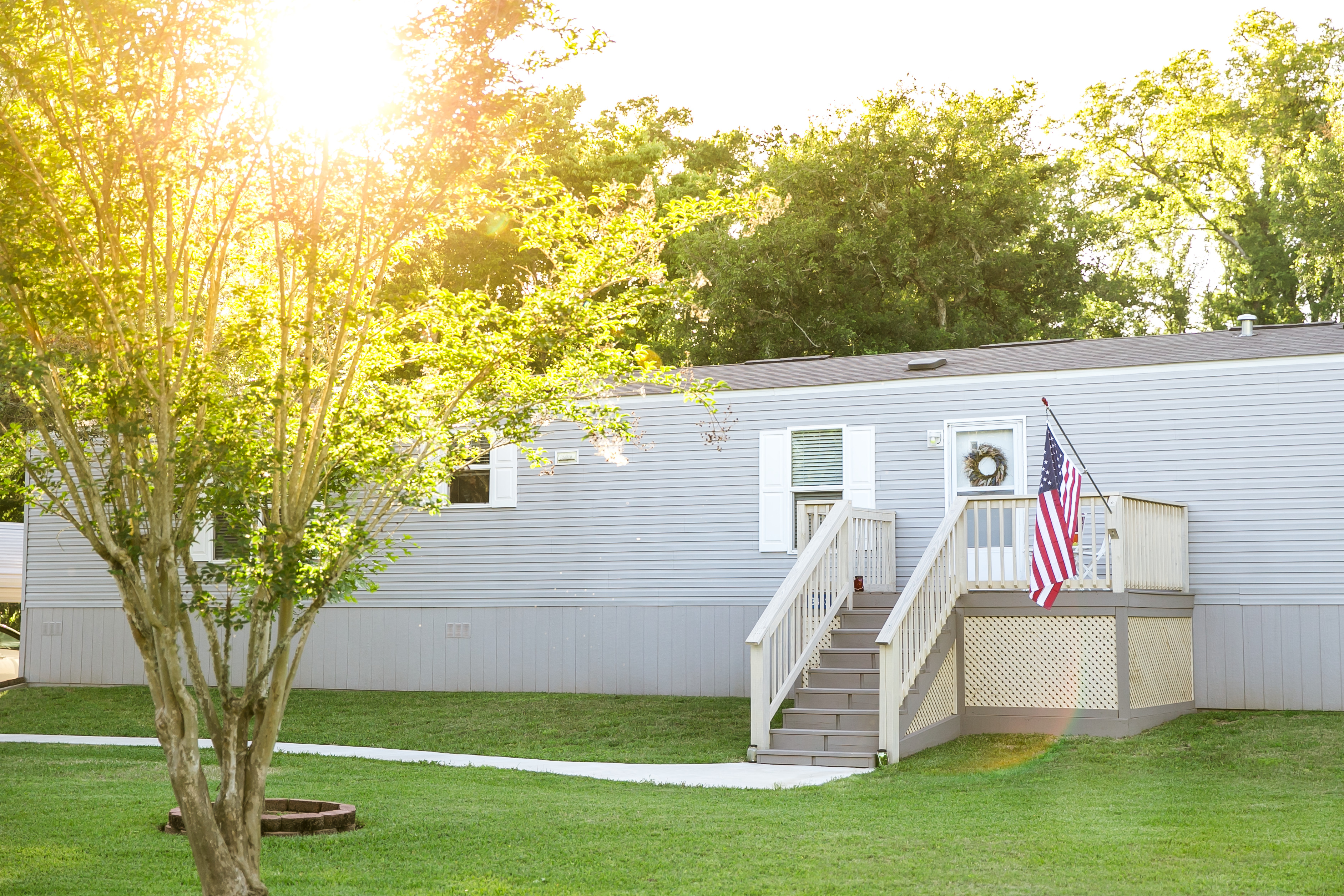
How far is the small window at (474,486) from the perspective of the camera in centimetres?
1550

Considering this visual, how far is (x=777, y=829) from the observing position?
730cm

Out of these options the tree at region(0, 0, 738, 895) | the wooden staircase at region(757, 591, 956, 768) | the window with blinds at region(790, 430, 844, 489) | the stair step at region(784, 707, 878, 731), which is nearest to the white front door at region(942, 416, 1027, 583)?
the window with blinds at region(790, 430, 844, 489)

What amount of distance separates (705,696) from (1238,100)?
21528 mm

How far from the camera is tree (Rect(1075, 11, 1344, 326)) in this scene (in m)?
26.9

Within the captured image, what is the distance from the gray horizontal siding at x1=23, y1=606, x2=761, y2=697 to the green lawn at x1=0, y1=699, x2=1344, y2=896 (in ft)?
13.2

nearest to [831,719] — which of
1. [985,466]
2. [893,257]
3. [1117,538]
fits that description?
[1117,538]

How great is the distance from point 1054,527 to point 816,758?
8.37 feet

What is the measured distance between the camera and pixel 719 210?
6820 millimetres

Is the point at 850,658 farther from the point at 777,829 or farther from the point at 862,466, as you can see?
the point at 777,829

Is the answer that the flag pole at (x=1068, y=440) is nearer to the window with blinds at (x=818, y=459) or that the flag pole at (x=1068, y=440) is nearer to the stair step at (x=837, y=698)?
the window with blinds at (x=818, y=459)

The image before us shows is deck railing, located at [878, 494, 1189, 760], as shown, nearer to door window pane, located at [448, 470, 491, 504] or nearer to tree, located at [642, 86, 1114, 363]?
door window pane, located at [448, 470, 491, 504]

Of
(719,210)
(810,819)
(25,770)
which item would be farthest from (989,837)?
(25,770)

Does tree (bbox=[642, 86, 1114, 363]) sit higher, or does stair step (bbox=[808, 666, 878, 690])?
tree (bbox=[642, 86, 1114, 363])

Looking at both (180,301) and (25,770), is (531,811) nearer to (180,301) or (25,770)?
(180,301)
